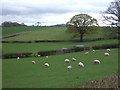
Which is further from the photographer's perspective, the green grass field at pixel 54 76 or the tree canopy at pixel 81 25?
the tree canopy at pixel 81 25

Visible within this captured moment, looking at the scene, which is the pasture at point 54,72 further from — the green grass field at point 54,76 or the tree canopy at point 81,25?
the tree canopy at point 81,25

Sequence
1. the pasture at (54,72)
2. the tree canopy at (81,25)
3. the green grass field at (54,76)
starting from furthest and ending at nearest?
the tree canopy at (81,25), the pasture at (54,72), the green grass field at (54,76)

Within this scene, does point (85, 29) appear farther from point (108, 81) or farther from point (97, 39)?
point (108, 81)

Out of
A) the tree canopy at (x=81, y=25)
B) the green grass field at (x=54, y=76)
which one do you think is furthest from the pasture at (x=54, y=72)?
the tree canopy at (x=81, y=25)

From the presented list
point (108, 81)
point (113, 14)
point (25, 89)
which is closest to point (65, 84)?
point (25, 89)

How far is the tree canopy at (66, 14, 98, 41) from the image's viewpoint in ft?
211

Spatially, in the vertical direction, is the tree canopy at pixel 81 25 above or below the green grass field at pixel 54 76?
above

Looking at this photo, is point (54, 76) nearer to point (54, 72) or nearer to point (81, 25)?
point (54, 72)

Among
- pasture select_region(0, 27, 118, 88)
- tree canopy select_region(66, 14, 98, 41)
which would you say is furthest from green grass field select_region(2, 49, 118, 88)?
tree canopy select_region(66, 14, 98, 41)

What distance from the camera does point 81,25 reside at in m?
64.8

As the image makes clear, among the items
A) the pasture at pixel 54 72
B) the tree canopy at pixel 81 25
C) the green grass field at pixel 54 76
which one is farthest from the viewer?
the tree canopy at pixel 81 25

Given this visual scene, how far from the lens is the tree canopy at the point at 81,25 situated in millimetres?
64250

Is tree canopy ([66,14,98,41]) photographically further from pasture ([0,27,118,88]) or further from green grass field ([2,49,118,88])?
green grass field ([2,49,118,88])

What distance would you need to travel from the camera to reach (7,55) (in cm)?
3631
